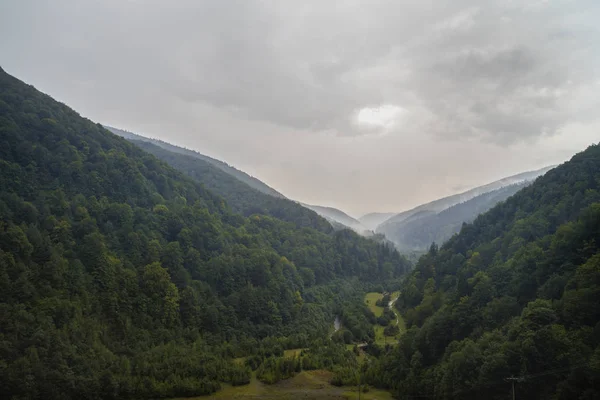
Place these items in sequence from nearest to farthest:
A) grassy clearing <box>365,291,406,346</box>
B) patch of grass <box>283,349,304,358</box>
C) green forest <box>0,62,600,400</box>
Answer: green forest <box>0,62,600,400</box>
patch of grass <box>283,349,304,358</box>
grassy clearing <box>365,291,406,346</box>

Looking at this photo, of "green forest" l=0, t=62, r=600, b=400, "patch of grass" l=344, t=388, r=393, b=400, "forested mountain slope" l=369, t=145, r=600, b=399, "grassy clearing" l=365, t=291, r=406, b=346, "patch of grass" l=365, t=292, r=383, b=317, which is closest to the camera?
"forested mountain slope" l=369, t=145, r=600, b=399

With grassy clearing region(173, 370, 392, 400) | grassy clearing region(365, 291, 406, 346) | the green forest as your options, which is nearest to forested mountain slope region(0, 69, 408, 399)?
the green forest

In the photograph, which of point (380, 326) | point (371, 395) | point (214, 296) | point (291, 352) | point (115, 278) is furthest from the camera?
point (380, 326)

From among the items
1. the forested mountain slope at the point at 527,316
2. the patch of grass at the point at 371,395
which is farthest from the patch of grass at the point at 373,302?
the patch of grass at the point at 371,395

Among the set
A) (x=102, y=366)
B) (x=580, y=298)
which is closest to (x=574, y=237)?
(x=580, y=298)

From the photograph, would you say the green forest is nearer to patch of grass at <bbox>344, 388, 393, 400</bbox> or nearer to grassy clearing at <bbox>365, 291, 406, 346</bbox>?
patch of grass at <bbox>344, 388, 393, 400</bbox>

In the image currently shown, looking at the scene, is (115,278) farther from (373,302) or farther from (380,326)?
(373,302)

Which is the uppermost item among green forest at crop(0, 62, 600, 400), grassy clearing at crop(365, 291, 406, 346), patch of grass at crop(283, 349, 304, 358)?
green forest at crop(0, 62, 600, 400)

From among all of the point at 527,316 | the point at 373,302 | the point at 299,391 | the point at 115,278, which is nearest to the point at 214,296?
the point at 115,278
